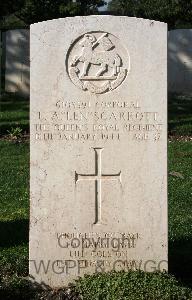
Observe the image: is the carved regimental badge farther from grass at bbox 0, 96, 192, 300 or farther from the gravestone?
grass at bbox 0, 96, 192, 300

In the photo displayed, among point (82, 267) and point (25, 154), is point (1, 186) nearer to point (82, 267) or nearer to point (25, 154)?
point (25, 154)

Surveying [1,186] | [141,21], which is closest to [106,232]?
[141,21]

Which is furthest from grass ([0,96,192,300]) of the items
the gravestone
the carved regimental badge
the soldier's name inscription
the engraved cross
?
the carved regimental badge

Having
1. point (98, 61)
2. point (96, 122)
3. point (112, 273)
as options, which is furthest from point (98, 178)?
point (98, 61)

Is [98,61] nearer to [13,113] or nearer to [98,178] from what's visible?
[98,178]

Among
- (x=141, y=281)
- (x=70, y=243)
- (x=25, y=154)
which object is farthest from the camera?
(x=25, y=154)

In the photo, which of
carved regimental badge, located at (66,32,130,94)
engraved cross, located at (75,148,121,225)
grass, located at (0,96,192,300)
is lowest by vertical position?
grass, located at (0,96,192,300)

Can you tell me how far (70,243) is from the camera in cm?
526

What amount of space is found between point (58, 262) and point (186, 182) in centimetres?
410

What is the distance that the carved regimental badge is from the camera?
16.8 ft

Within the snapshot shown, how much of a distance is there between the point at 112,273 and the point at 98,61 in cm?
169

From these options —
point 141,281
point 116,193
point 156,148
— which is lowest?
point 141,281

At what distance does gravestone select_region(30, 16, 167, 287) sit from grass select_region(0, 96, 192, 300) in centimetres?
24

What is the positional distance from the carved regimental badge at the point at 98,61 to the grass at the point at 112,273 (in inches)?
59.7
